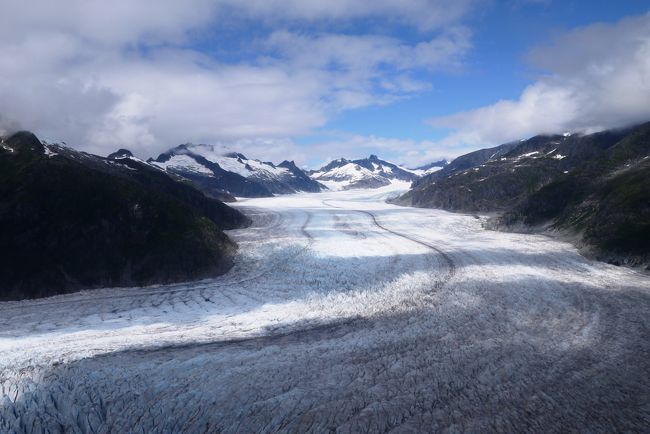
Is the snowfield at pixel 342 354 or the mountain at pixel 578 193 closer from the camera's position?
the snowfield at pixel 342 354

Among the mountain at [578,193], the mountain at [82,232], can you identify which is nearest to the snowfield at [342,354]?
the mountain at [82,232]

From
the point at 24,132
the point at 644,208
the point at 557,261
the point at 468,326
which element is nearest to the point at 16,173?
the point at 24,132

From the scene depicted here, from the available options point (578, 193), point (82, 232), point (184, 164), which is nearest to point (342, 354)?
point (82, 232)

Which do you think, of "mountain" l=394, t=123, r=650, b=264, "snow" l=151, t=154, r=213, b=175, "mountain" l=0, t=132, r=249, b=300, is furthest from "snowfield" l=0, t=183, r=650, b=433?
"snow" l=151, t=154, r=213, b=175

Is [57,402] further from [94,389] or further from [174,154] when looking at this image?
[174,154]

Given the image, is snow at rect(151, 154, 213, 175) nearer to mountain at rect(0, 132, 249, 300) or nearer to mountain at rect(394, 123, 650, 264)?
mountain at rect(394, 123, 650, 264)

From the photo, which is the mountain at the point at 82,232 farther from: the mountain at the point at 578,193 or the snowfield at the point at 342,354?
the mountain at the point at 578,193
